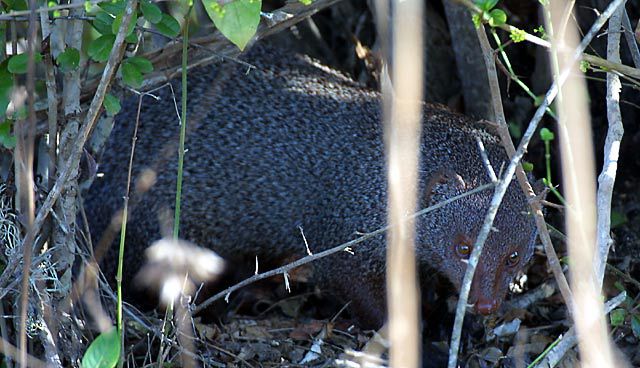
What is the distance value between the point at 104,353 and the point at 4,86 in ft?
3.09

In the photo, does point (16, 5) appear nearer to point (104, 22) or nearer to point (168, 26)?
point (104, 22)

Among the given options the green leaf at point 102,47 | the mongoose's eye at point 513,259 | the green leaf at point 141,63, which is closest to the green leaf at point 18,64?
the green leaf at point 102,47

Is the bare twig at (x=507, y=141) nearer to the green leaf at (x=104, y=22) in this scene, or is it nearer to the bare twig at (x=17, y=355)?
the green leaf at (x=104, y=22)

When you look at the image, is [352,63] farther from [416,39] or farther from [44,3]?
[44,3]

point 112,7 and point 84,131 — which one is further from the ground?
point 112,7

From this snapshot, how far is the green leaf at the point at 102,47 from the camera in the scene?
2584 millimetres

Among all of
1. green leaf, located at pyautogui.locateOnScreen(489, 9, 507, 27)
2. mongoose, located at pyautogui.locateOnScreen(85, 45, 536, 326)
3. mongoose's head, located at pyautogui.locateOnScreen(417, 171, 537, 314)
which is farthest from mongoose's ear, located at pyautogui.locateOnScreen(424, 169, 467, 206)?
green leaf, located at pyautogui.locateOnScreen(489, 9, 507, 27)

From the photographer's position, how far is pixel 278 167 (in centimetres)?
364

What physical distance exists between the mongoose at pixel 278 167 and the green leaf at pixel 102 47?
1.05 meters

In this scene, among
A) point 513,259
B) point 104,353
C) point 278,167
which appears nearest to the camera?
point 104,353

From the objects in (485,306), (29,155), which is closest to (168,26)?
(29,155)

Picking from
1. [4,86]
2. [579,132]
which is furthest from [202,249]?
[579,132]

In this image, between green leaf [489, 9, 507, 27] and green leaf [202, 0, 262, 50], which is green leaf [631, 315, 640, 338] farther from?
green leaf [202, 0, 262, 50]

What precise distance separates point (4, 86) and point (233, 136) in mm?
1144
